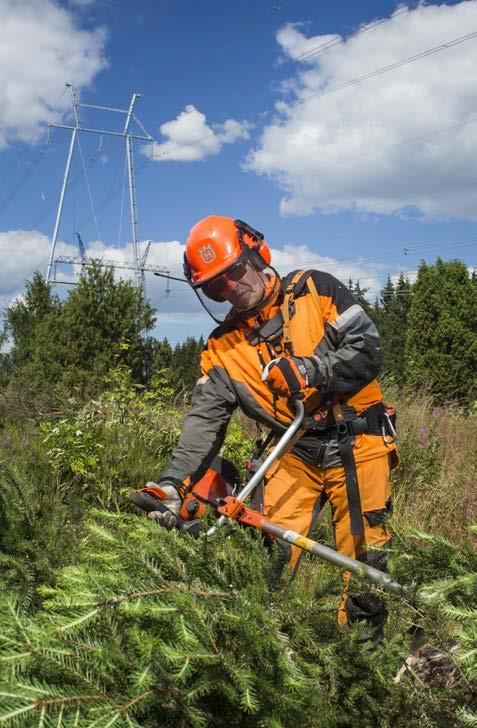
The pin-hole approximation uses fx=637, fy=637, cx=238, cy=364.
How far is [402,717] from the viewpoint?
1.42 m

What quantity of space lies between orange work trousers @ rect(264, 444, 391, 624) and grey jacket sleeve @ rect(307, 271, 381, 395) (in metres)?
0.44

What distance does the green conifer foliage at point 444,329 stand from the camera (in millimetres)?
17641

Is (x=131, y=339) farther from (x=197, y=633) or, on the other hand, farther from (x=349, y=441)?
(x=197, y=633)

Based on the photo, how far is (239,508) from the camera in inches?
94.0

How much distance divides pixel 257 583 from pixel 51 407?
20.1 feet

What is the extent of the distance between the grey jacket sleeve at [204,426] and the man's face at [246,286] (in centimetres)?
39

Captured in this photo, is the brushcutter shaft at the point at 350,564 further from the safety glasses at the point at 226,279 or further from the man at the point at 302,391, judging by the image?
the safety glasses at the point at 226,279

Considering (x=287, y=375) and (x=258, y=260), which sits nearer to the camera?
(x=287, y=375)

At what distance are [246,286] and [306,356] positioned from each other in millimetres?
505

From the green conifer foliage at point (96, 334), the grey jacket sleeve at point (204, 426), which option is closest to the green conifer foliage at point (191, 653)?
the grey jacket sleeve at point (204, 426)

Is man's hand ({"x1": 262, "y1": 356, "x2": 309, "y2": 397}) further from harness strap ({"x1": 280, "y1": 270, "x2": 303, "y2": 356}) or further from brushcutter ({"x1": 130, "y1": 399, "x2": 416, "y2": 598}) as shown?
harness strap ({"x1": 280, "y1": 270, "x2": 303, "y2": 356})

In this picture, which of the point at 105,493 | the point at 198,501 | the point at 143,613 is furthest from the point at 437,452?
the point at 143,613

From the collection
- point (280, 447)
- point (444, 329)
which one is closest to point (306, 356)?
point (280, 447)

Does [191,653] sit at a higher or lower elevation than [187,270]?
lower
